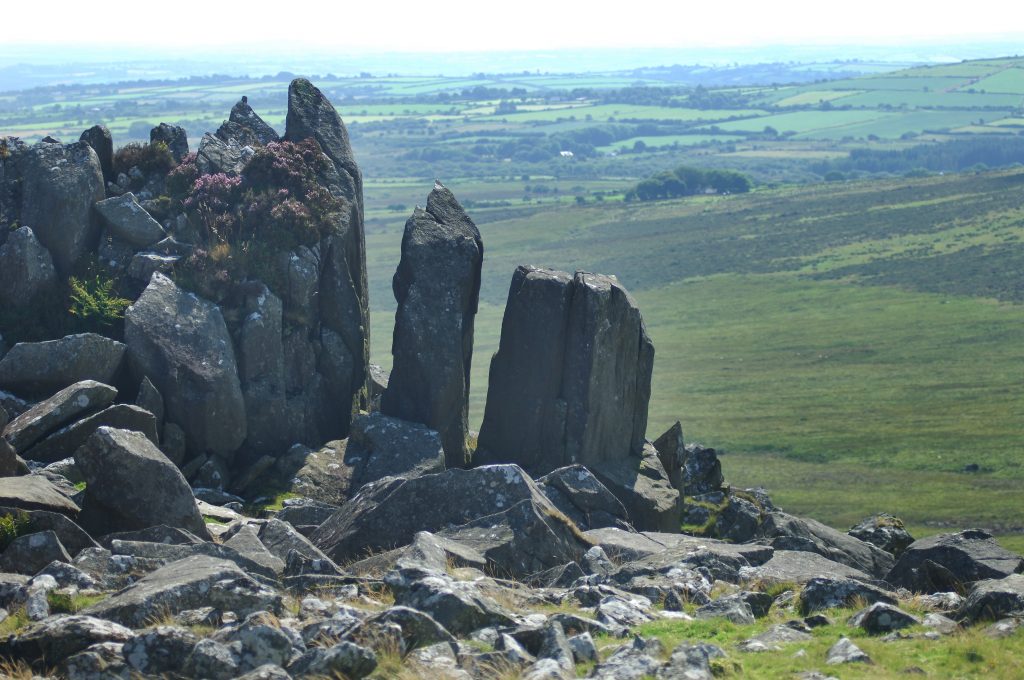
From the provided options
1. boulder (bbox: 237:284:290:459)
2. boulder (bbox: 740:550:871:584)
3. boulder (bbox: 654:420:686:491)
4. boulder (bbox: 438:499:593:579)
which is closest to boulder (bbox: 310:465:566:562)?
boulder (bbox: 438:499:593:579)

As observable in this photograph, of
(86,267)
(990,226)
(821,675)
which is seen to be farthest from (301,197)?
(990,226)

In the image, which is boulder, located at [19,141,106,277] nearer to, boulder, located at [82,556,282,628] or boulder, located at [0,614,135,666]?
boulder, located at [82,556,282,628]

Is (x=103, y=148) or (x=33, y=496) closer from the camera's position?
(x=33, y=496)

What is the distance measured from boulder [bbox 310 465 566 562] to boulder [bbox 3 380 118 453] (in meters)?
9.74

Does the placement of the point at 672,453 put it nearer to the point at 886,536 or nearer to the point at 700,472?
the point at 700,472

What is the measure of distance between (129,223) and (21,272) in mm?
4174

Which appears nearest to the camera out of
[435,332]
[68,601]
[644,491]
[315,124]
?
[68,601]

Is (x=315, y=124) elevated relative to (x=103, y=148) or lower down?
elevated

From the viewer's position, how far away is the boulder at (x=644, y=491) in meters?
40.8

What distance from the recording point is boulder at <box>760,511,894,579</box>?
3569 cm

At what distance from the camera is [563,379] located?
143ft

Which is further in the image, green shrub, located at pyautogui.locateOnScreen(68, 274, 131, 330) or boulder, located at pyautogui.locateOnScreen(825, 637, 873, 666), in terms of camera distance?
green shrub, located at pyautogui.locateOnScreen(68, 274, 131, 330)

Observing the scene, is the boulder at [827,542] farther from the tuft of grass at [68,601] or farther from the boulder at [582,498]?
the tuft of grass at [68,601]

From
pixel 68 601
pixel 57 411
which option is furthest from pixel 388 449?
pixel 68 601
